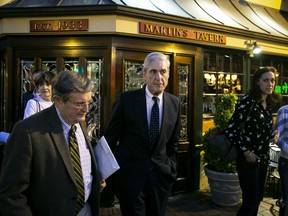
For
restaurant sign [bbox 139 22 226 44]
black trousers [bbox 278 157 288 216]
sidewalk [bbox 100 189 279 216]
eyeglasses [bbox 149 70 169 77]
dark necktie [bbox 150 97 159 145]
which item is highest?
restaurant sign [bbox 139 22 226 44]

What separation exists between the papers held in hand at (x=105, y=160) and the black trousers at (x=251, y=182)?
1827 millimetres

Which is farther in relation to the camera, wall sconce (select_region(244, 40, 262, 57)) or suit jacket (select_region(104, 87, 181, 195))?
wall sconce (select_region(244, 40, 262, 57))

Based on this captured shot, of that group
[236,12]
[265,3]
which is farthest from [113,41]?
[265,3]

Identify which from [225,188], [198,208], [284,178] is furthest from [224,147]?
[198,208]

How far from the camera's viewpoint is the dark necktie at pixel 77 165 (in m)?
2.02

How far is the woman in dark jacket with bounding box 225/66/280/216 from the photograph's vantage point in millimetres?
3572

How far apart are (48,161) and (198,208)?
3.91 metres

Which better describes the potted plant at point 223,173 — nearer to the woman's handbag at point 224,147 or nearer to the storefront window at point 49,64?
the woman's handbag at point 224,147

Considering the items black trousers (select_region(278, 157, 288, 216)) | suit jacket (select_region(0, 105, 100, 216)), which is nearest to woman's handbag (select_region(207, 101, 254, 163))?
black trousers (select_region(278, 157, 288, 216))

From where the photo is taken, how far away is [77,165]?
80.0 inches

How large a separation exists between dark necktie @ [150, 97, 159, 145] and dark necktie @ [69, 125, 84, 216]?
3.39ft

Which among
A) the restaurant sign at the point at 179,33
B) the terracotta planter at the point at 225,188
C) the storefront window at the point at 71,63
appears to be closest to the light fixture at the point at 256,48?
the restaurant sign at the point at 179,33

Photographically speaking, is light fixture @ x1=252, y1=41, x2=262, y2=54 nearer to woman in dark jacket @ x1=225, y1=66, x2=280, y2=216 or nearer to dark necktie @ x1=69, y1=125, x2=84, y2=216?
woman in dark jacket @ x1=225, y1=66, x2=280, y2=216

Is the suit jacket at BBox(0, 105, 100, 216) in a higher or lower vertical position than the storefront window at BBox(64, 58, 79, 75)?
lower
